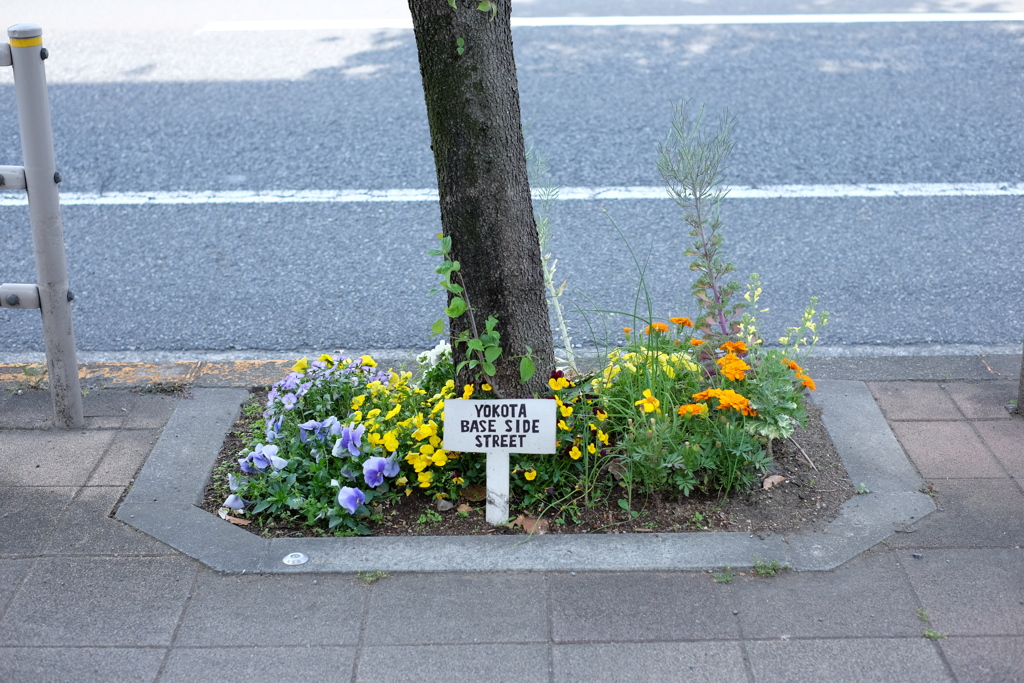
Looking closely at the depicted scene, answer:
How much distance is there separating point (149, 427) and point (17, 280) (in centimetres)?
187

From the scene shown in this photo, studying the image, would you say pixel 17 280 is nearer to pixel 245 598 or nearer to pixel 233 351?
pixel 233 351

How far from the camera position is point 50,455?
323cm

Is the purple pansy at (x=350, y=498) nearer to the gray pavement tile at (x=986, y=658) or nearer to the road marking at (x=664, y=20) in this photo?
the gray pavement tile at (x=986, y=658)

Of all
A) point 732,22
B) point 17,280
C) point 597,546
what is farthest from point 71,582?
point 732,22

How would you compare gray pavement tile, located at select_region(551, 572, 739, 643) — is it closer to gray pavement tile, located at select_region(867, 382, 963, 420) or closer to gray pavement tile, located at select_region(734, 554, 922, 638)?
gray pavement tile, located at select_region(734, 554, 922, 638)

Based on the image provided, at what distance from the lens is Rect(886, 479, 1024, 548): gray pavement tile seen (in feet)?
9.07

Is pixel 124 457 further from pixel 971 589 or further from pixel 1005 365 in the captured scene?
pixel 1005 365

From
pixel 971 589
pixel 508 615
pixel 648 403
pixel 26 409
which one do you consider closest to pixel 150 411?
pixel 26 409

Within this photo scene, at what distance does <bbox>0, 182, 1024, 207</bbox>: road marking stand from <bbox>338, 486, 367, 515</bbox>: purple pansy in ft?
9.72

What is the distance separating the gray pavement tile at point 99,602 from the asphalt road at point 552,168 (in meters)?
1.61

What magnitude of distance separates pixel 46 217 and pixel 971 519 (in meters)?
3.01

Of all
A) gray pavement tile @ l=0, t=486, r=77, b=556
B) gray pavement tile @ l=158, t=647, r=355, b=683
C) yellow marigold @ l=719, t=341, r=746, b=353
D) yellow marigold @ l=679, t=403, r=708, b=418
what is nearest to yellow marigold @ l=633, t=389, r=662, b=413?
yellow marigold @ l=679, t=403, r=708, b=418

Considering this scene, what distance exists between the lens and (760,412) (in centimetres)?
295

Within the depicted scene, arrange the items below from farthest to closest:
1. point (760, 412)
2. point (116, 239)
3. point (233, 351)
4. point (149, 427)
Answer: point (116, 239) < point (233, 351) < point (149, 427) < point (760, 412)
